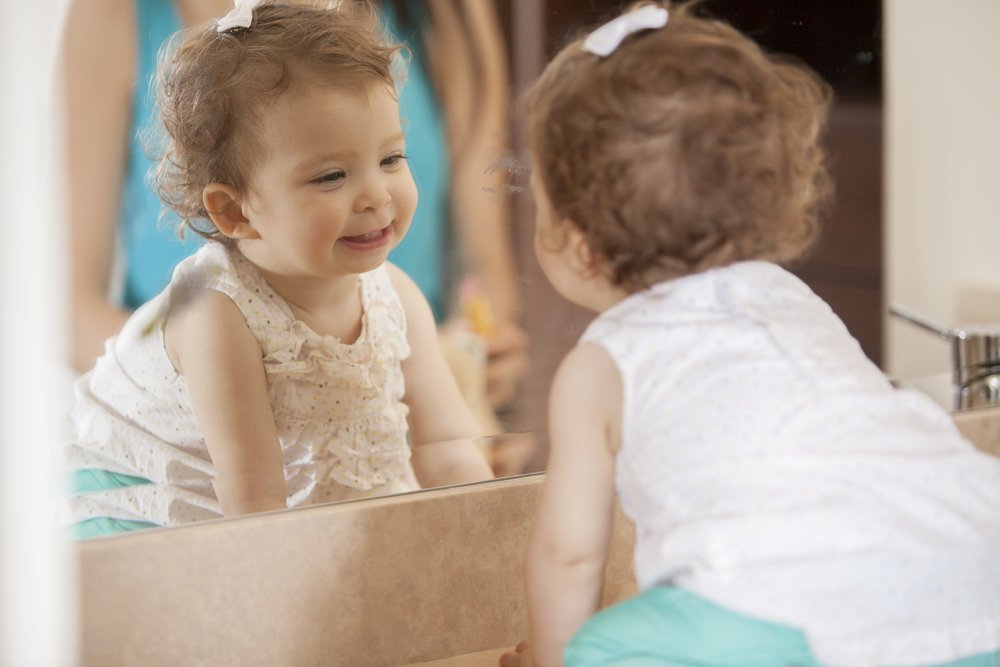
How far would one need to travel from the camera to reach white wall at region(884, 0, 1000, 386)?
3.55ft

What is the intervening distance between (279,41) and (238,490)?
31 cm

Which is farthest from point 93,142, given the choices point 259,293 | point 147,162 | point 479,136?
point 479,136

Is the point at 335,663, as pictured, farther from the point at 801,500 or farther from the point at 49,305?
the point at 49,305

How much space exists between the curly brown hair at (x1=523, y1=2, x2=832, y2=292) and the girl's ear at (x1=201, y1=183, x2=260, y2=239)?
0.73 ft

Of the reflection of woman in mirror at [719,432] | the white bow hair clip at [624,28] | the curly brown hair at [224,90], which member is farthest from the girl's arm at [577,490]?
the curly brown hair at [224,90]

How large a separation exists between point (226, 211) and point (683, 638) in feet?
1.34

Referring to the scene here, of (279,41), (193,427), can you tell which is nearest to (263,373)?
(193,427)

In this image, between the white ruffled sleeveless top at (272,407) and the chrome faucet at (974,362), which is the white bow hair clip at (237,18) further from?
the chrome faucet at (974,362)

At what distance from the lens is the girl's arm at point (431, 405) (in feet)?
2.84

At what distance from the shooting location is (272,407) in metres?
0.81

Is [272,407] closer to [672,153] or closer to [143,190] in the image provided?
[143,190]

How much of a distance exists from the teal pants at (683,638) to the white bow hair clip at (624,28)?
31cm

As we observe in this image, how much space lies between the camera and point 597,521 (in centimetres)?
68

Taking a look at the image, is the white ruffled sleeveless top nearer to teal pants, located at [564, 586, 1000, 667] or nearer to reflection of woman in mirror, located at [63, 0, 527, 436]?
reflection of woman in mirror, located at [63, 0, 527, 436]
